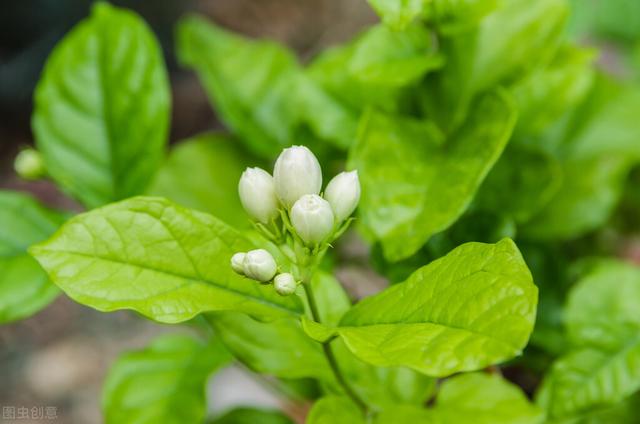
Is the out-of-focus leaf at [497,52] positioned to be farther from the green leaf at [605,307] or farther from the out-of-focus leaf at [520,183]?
the green leaf at [605,307]

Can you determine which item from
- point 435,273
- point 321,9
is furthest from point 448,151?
point 321,9

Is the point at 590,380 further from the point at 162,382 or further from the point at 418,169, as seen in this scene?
the point at 162,382

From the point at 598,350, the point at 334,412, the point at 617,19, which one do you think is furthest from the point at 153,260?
the point at 617,19

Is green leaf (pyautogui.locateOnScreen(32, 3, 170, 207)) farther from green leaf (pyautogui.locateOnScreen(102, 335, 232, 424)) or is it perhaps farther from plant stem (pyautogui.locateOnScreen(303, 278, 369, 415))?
plant stem (pyautogui.locateOnScreen(303, 278, 369, 415))

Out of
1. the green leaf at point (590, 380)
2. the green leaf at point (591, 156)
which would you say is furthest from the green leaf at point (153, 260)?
the green leaf at point (591, 156)

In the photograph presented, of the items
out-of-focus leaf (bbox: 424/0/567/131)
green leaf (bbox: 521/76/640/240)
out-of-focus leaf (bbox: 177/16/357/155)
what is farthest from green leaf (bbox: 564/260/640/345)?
out-of-focus leaf (bbox: 177/16/357/155)

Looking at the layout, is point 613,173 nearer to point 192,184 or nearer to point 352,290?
point 352,290
